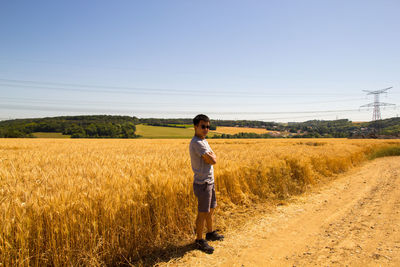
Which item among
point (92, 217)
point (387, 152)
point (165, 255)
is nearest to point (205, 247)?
point (165, 255)

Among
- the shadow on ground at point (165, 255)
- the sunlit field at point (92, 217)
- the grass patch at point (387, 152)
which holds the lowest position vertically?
the grass patch at point (387, 152)

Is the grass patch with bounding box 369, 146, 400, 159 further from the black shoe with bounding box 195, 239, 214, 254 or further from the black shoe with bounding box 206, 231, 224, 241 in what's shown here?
the black shoe with bounding box 195, 239, 214, 254

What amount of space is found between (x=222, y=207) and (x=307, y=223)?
204cm

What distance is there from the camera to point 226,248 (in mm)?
3594

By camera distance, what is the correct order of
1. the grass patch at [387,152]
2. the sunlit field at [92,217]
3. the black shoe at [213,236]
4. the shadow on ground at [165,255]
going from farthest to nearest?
1. the grass patch at [387,152]
2. the black shoe at [213,236]
3. the shadow on ground at [165,255]
4. the sunlit field at [92,217]

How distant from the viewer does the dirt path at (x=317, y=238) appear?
3.19m

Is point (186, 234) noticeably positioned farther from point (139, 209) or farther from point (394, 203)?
point (394, 203)

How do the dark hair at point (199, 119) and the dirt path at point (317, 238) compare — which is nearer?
the dirt path at point (317, 238)

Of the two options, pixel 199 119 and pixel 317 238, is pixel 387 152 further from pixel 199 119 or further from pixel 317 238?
pixel 199 119

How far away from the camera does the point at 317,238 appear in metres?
3.90

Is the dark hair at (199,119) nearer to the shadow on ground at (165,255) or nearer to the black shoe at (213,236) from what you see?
the black shoe at (213,236)

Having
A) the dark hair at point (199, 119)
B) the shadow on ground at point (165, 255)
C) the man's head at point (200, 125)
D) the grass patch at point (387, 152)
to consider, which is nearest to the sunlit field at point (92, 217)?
the shadow on ground at point (165, 255)

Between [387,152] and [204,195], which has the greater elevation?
[204,195]

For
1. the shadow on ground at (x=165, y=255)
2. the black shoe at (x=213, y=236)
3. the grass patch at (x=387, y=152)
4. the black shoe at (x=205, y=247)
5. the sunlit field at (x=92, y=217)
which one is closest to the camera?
the sunlit field at (x=92, y=217)
